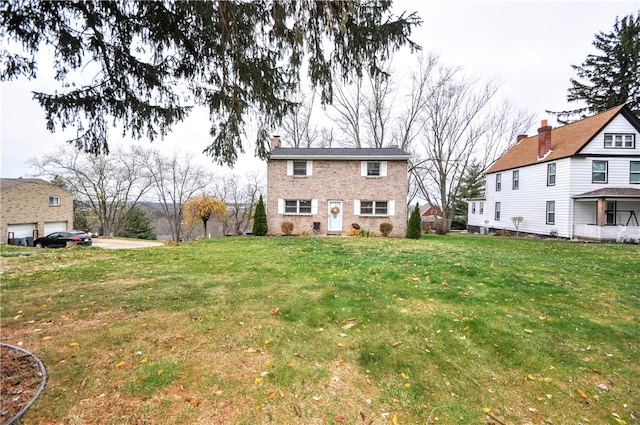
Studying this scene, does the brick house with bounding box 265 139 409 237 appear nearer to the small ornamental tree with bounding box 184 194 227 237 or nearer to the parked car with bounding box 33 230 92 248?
the small ornamental tree with bounding box 184 194 227 237

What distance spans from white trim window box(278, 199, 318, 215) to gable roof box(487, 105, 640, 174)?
15101 millimetres

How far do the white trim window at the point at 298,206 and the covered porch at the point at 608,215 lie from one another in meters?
15.1

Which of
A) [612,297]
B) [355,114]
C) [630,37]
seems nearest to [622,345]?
[612,297]

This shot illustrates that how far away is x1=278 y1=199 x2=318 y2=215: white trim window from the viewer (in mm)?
17031

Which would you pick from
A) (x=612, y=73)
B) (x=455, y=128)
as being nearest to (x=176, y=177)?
(x=455, y=128)

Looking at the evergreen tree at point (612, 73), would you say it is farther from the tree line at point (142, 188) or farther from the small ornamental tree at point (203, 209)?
the small ornamental tree at point (203, 209)

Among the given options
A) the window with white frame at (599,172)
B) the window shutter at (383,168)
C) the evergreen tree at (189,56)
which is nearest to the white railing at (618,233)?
the window with white frame at (599,172)

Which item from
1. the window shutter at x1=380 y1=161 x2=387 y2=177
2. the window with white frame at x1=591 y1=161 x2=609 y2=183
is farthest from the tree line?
the window with white frame at x1=591 y1=161 x2=609 y2=183

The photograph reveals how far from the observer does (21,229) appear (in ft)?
71.2

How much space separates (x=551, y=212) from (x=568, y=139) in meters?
4.66

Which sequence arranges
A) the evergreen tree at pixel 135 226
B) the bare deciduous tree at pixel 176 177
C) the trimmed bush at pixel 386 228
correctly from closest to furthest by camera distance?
1. the trimmed bush at pixel 386 228
2. the bare deciduous tree at pixel 176 177
3. the evergreen tree at pixel 135 226

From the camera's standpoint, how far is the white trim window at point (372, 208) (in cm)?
1698

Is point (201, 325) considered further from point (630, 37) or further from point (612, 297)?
point (630, 37)

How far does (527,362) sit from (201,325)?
3856 mm
